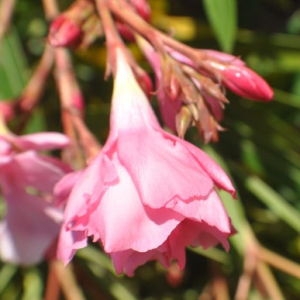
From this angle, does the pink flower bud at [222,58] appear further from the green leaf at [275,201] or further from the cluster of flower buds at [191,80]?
the green leaf at [275,201]

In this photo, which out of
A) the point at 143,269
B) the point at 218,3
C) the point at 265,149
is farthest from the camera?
the point at 143,269

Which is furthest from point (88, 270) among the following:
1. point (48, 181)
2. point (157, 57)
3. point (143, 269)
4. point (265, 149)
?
point (157, 57)

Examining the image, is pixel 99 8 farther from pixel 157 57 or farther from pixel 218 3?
pixel 218 3

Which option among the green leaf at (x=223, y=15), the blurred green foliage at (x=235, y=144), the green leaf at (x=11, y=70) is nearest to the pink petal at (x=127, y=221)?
the green leaf at (x=223, y=15)

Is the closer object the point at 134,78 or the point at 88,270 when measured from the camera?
the point at 134,78

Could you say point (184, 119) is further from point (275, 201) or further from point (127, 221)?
point (275, 201)

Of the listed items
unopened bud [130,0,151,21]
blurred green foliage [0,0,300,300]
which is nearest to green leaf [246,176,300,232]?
blurred green foliage [0,0,300,300]

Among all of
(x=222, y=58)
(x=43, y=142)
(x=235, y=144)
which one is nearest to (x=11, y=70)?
(x=235, y=144)
